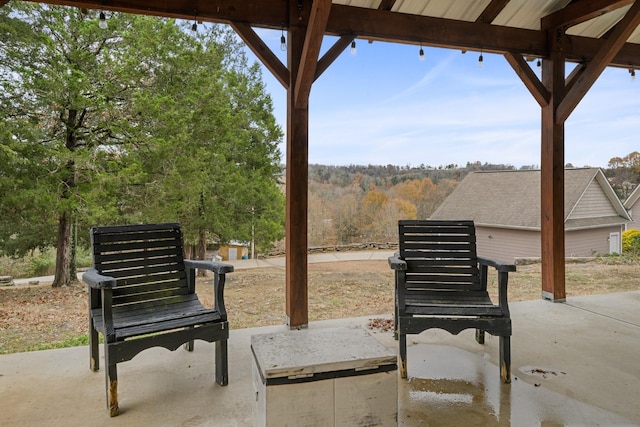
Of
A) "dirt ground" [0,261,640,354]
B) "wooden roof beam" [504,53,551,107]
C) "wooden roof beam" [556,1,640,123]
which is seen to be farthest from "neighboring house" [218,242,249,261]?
"wooden roof beam" [556,1,640,123]

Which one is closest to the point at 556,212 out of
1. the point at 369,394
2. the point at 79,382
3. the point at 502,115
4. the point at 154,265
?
the point at 369,394

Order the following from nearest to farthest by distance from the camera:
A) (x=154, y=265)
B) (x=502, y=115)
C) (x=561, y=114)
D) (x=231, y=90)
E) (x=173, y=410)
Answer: (x=173, y=410) < (x=154, y=265) < (x=561, y=114) < (x=231, y=90) < (x=502, y=115)

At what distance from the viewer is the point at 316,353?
63.7 inches

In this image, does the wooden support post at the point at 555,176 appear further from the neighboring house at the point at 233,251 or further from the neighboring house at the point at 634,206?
the neighboring house at the point at 634,206

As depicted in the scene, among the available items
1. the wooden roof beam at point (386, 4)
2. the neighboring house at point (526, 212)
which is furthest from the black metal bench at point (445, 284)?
the neighboring house at point (526, 212)

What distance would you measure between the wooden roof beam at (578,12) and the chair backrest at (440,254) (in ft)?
8.20

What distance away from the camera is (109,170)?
5.53m

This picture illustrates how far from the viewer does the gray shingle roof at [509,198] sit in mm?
8391

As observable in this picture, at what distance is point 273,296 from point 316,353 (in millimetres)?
4213

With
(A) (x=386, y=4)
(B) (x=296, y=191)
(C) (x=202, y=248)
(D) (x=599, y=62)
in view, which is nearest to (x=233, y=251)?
(C) (x=202, y=248)

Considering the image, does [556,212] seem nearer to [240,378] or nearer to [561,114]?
[561,114]

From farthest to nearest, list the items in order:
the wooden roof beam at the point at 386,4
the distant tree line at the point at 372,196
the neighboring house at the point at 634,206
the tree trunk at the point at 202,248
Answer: the neighboring house at the point at 634,206
the distant tree line at the point at 372,196
the tree trunk at the point at 202,248
the wooden roof beam at the point at 386,4

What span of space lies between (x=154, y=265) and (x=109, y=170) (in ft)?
12.0

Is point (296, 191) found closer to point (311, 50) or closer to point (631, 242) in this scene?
point (311, 50)
